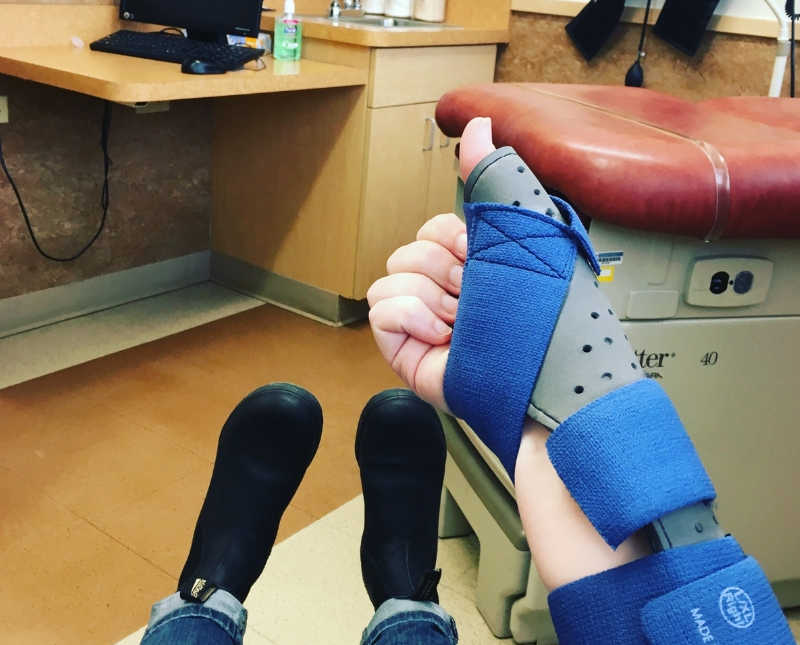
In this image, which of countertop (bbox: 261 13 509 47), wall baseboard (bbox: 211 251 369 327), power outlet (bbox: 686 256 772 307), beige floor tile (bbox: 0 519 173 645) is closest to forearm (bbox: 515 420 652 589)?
power outlet (bbox: 686 256 772 307)

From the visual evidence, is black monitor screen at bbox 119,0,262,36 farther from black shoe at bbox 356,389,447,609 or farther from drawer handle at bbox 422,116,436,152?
black shoe at bbox 356,389,447,609

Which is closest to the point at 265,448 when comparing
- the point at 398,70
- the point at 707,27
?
the point at 398,70

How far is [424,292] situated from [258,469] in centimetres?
64

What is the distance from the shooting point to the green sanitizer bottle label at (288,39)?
2.51m

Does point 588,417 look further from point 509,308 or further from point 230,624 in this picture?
point 230,624

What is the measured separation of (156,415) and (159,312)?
74cm

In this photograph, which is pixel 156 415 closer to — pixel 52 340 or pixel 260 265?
pixel 52 340

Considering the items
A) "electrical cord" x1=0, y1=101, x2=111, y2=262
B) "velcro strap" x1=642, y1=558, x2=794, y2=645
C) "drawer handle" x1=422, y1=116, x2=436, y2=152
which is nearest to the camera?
"velcro strap" x1=642, y1=558, x2=794, y2=645

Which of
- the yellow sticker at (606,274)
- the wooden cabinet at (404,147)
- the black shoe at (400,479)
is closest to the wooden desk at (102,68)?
the wooden cabinet at (404,147)

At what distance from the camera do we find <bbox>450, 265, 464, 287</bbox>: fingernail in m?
0.79

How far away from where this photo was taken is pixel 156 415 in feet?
6.83

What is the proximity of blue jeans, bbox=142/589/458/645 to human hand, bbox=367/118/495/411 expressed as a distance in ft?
1.40

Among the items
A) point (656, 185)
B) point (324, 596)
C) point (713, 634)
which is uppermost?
point (656, 185)

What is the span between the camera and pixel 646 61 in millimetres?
2604
